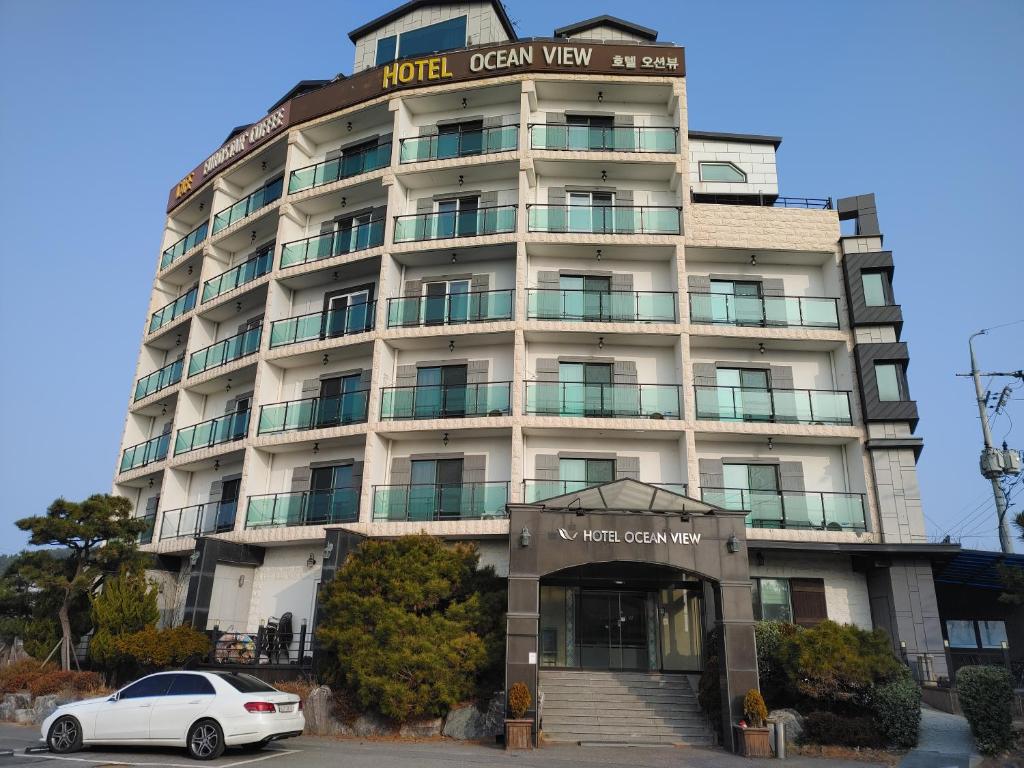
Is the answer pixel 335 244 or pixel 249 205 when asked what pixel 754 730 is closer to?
pixel 335 244

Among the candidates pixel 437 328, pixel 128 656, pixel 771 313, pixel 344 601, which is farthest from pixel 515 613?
pixel 771 313

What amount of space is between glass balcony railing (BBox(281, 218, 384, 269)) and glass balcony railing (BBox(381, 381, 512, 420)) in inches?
220

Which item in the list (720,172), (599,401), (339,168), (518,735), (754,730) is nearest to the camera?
(754,730)

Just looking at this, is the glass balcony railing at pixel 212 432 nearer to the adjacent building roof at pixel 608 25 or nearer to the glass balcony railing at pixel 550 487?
the glass balcony railing at pixel 550 487

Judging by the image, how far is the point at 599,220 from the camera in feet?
82.2

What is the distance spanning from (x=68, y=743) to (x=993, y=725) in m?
17.0

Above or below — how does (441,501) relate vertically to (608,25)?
below

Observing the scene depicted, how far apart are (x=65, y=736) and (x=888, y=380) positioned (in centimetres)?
2257

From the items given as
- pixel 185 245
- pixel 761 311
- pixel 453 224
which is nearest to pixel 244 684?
pixel 453 224

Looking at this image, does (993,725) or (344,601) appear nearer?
(993,725)

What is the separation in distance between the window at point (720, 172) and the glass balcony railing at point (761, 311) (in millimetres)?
6306

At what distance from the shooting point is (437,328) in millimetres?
23938

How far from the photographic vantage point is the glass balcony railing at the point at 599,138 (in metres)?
25.8

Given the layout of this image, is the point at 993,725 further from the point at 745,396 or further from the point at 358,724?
the point at 358,724
